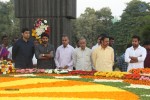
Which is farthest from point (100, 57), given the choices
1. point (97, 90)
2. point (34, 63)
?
point (97, 90)

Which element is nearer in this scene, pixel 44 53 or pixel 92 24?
pixel 44 53

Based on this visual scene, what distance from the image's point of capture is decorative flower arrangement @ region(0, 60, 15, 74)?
11.3m

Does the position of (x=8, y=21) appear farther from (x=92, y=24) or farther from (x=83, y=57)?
(x=83, y=57)

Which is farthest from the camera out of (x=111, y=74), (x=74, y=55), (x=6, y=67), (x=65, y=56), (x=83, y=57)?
(x=65, y=56)

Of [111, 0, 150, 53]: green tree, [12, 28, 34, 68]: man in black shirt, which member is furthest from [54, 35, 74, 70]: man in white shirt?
[111, 0, 150, 53]: green tree

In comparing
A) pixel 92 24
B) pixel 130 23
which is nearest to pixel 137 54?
pixel 130 23

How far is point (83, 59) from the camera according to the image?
11766 mm

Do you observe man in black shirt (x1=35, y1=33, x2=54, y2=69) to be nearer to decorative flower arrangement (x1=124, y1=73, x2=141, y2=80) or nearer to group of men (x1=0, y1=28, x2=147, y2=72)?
group of men (x1=0, y1=28, x2=147, y2=72)

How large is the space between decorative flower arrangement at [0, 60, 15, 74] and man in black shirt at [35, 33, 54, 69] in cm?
70

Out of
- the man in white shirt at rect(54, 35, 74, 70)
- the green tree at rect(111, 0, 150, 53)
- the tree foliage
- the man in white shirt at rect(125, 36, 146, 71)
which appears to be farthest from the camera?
the tree foliage

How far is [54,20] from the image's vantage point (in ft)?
57.7

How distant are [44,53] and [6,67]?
101 cm

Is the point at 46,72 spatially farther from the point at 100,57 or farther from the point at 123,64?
the point at 123,64

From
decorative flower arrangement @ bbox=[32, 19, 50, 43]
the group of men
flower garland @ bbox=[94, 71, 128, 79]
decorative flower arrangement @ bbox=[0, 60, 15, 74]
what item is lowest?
flower garland @ bbox=[94, 71, 128, 79]
